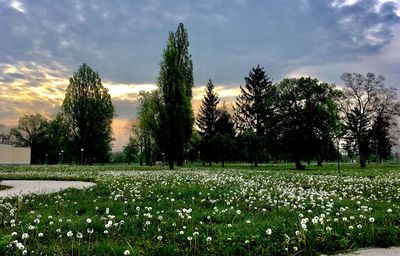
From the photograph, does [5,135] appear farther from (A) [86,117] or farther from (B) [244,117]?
(B) [244,117]

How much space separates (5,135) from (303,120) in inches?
4011

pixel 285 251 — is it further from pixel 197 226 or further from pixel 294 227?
pixel 197 226

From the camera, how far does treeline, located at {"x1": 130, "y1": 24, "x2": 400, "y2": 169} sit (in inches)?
1719

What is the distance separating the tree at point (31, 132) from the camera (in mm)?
113550

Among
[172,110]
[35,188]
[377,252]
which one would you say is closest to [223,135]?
[172,110]

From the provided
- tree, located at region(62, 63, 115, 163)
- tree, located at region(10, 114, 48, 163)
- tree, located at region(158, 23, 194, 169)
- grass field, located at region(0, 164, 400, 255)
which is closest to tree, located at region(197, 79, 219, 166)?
tree, located at region(62, 63, 115, 163)

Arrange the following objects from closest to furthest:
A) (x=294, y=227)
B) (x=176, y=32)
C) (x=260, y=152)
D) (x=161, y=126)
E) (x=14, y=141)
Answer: (x=294, y=227)
(x=161, y=126)
(x=176, y=32)
(x=260, y=152)
(x=14, y=141)

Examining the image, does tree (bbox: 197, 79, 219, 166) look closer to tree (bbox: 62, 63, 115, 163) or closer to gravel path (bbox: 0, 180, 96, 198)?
tree (bbox: 62, 63, 115, 163)

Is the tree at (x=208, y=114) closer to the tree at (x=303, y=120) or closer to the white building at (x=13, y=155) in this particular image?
the tree at (x=303, y=120)

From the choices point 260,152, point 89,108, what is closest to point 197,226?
point 260,152

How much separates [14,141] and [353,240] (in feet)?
417

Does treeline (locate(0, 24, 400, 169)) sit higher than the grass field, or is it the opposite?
treeline (locate(0, 24, 400, 169))

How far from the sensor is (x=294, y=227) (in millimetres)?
6664

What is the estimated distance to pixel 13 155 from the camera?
8969 centimetres
